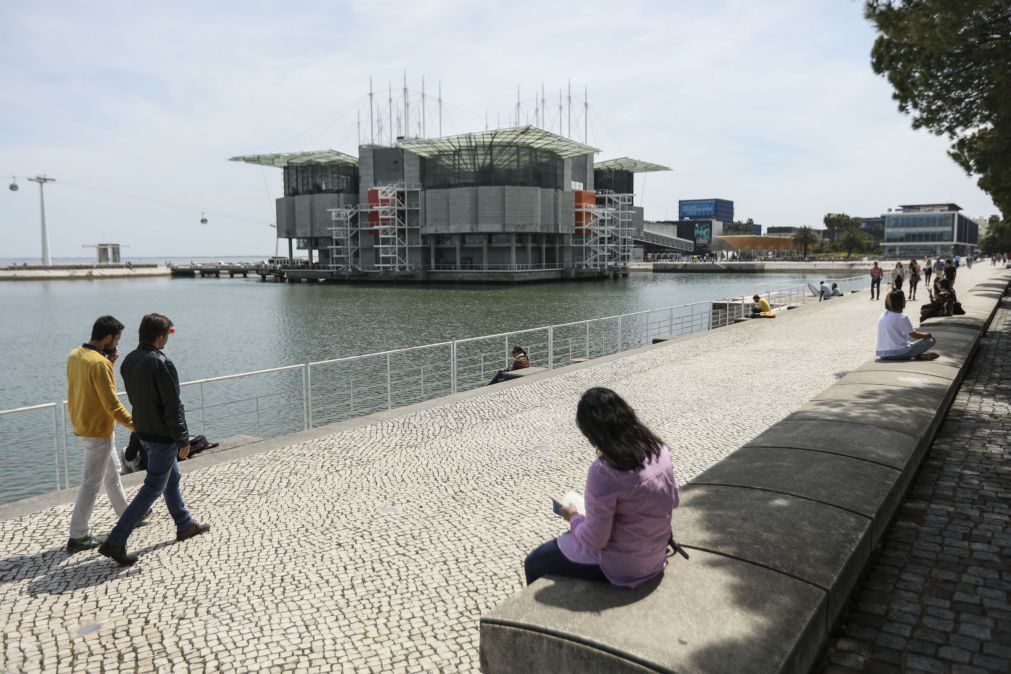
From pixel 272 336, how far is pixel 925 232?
142 meters

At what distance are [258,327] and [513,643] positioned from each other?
1620 inches

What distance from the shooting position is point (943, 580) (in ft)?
14.7

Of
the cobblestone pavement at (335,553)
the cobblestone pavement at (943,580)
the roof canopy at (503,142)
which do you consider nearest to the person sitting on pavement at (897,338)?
the cobblestone pavement at (335,553)

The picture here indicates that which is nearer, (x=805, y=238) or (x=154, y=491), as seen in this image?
(x=154, y=491)

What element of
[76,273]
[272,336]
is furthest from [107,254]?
[272,336]

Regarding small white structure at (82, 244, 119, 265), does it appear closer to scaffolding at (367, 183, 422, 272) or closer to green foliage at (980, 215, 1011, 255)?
scaffolding at (367, 183, 422, 272)

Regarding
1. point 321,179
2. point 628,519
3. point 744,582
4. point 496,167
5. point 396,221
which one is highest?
point 321,179

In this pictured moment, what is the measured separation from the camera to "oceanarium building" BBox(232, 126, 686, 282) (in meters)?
86.0

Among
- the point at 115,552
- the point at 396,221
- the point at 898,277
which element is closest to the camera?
the point at 115,552

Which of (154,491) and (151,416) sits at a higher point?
(151,416)

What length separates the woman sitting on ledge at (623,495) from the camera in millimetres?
3387

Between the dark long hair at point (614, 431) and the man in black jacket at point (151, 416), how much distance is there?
3519mm

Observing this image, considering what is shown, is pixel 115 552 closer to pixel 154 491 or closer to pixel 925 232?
pixel 154 491

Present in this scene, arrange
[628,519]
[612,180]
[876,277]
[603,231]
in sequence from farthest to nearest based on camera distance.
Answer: [612,180] → [603,231] → [876,277] → [628,519]
